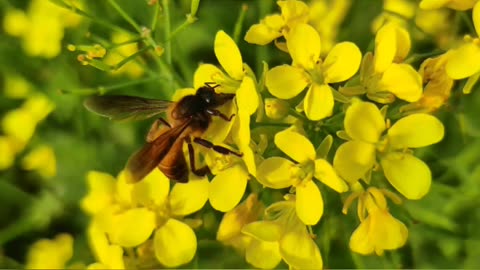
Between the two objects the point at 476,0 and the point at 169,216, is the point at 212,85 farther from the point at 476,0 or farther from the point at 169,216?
the point at 476,0

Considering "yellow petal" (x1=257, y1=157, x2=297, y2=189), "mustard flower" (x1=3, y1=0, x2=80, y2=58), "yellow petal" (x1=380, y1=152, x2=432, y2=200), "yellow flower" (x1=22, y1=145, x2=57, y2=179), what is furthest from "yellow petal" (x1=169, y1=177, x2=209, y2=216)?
"mustard flower" (x1=3, y1=0, x2=80, y2=58)

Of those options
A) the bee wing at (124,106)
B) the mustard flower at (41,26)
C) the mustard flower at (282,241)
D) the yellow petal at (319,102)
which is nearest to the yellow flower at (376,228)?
the mustard flower at (282,241)

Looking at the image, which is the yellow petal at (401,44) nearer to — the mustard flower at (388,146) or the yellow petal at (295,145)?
the mustard flower at (388,146)

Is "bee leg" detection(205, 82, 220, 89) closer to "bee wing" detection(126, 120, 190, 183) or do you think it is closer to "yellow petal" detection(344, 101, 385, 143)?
"bee wing" detection(126, 120, 190, 183)

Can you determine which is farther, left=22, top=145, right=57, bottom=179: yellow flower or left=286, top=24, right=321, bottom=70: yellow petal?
left=22, top=145, right=57, bottom=179: yellow flower

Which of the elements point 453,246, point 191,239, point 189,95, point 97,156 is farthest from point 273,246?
point 97,156
